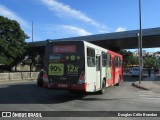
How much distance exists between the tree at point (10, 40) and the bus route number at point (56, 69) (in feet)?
122

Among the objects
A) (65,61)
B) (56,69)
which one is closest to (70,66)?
(65,61)

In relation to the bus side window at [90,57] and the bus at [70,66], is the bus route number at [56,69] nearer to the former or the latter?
the bus at [70,66]

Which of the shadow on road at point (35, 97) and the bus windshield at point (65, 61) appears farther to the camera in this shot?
the bus windshield at point (65, 61)

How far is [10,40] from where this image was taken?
55.1 metres

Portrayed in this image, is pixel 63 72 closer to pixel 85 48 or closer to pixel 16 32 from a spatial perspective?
pixel 85 48

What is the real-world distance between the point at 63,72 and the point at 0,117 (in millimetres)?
5937

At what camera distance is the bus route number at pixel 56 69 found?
631 inches

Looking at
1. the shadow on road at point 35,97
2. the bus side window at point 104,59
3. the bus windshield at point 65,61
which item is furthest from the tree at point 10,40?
the bus windshield at point 65,61

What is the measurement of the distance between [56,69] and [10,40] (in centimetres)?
4061

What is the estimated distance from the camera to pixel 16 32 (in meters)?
56.5

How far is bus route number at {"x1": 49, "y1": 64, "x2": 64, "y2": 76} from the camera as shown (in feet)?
52.5

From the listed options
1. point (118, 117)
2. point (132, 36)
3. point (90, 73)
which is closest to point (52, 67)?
point (90, 73)

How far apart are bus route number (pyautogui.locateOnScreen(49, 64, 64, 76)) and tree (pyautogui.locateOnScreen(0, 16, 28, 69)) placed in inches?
1466

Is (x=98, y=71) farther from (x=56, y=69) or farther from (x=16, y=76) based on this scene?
(x=16, y=76)
